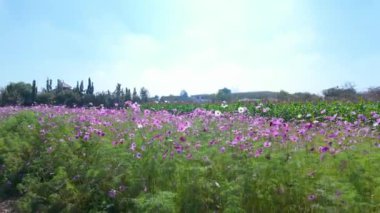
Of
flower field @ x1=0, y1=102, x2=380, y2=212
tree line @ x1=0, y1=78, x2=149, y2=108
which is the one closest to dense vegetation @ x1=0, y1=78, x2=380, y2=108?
tree line @ x1=0, y1=78, x2=149, y2=108

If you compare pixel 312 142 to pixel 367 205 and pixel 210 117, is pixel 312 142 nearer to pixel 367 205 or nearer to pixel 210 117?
pixel 367 205

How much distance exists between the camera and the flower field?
3848mm

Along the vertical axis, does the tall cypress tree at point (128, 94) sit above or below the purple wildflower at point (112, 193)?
above

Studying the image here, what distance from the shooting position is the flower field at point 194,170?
3.85 meters

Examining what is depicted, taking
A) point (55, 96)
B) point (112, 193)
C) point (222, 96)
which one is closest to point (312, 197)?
point (112, 193)

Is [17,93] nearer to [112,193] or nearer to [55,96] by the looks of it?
[55,96]

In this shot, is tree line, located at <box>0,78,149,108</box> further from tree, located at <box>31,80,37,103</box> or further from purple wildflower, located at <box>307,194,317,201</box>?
purple wildflower, located at <box>307,194,317,201</box>

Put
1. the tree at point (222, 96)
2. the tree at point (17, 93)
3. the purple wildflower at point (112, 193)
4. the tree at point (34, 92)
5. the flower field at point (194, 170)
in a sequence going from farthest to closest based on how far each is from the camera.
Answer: the tree at point (222, 96), the tree at point (34, 92), the tree at point (17, 93), the purple wildflower at point (112, 193), the flower field at point (194, 170)

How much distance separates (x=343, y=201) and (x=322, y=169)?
77 centimetres

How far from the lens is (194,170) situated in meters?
4.15

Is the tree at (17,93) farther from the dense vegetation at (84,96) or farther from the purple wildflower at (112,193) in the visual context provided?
the purple wildflower at (112,193)

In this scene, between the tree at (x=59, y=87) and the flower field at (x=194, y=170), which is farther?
the tree at (x=59, y=87)

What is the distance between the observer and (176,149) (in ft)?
16.8

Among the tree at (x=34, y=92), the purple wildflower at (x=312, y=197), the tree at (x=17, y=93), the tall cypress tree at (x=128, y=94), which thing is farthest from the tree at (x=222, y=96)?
the purple wildflower at (x=312, y=197)
